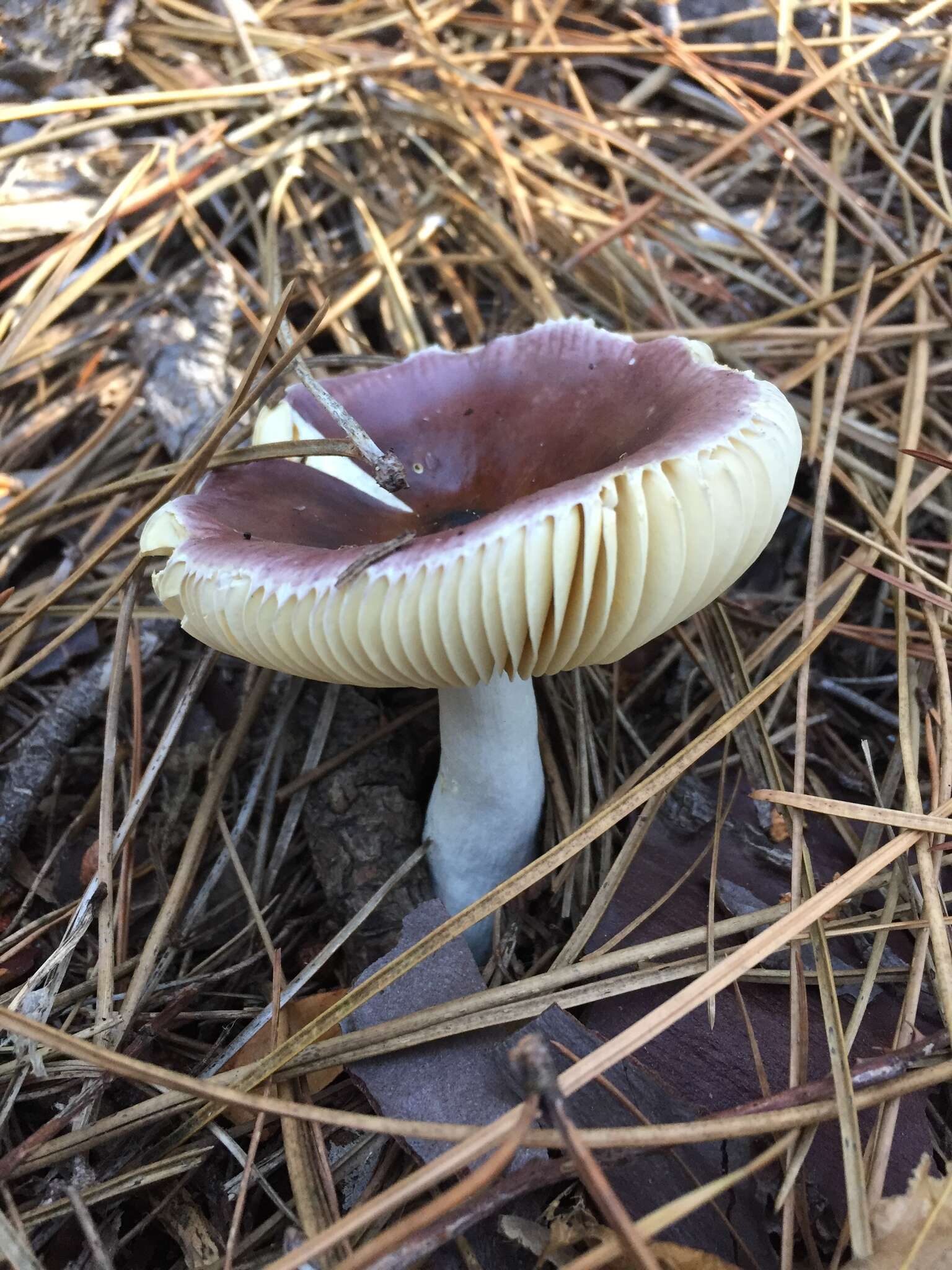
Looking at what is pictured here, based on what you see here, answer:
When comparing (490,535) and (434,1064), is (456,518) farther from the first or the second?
(434,1064)

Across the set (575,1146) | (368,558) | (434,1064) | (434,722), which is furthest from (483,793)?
(575,1146)

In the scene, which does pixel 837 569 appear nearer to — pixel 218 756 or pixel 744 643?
pixel 744 643

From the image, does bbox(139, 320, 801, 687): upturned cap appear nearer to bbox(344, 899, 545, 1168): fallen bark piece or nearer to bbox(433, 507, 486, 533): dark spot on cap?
bbox(433, 507, 486, 533): dark spot on cap

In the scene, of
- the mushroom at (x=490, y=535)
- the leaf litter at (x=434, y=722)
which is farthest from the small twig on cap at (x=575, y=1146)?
the mushroom at (x=490, y=535)

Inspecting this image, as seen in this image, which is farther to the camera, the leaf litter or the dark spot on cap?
the dark spot on cap

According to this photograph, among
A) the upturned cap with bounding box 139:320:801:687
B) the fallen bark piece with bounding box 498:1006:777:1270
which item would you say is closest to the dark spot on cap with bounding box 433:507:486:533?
the upturned cap with bounding box 139:320:801:687

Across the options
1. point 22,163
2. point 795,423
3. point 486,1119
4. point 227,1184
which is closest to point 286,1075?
point 227,1184

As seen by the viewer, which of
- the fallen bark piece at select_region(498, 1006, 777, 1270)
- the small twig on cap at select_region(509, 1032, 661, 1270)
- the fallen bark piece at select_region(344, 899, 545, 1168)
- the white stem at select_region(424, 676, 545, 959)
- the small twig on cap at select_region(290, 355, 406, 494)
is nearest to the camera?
the small twig on cap at select_region(509, 1032, 661, 1270)
